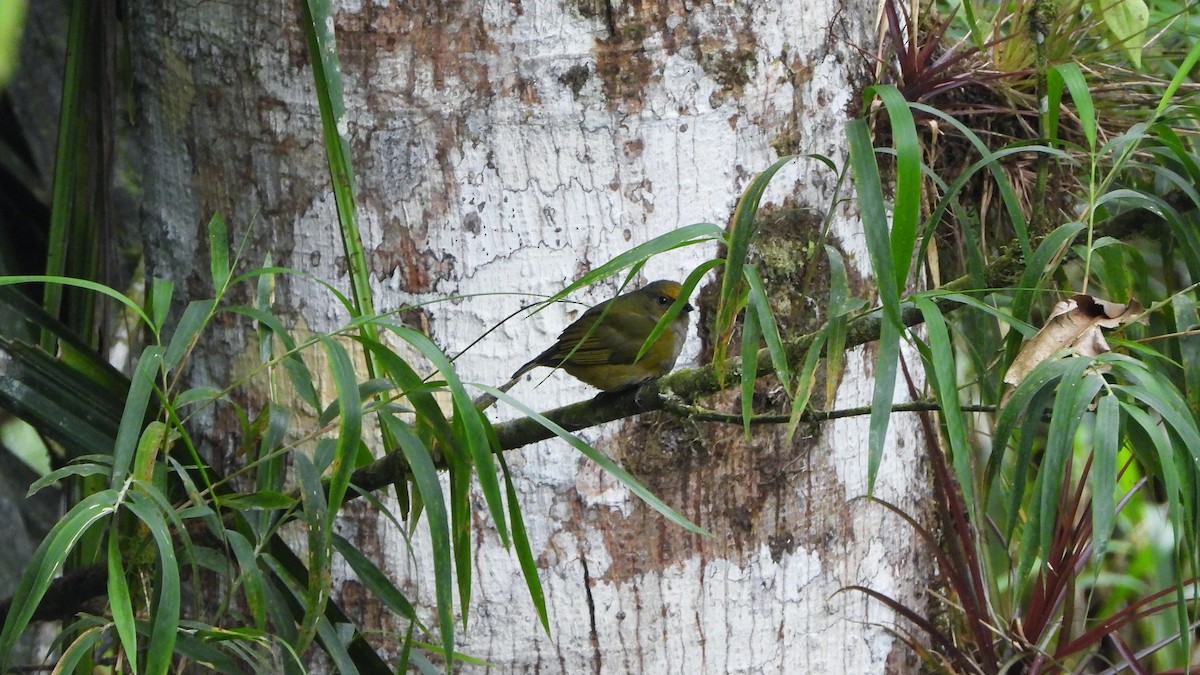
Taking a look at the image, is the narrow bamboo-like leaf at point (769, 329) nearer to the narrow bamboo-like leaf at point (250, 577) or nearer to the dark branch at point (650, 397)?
the dark branch at point (650, 397)

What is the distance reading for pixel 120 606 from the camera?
4.09 ft

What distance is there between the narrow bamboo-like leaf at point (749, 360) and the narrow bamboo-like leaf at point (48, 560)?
26.5 inches

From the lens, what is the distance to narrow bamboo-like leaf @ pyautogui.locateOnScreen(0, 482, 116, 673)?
119 centimetres

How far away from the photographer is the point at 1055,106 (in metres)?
1.56

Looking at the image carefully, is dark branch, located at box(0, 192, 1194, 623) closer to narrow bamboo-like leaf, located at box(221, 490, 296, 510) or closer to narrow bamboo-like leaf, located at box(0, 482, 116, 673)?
narrow bamboo-like leaf, located at box(221, 490, 296, 510)

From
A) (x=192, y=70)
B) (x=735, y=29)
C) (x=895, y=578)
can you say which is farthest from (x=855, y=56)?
(x=192, y=70)

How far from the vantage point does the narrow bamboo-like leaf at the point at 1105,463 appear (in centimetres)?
110

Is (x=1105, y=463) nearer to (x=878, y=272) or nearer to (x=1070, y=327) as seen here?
(x=1070, y=327)

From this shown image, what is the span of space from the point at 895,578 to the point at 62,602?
1.39 m

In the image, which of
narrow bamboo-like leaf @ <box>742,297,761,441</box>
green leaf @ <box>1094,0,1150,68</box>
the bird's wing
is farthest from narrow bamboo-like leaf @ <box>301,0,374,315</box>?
green leaf @ <box>1094,0,1150,68</box>

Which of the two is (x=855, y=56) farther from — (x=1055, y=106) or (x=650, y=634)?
(x=650, y=634)

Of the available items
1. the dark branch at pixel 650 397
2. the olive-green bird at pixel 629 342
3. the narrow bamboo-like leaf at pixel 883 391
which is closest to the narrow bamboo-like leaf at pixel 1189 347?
the dark branch at pixel 650 397

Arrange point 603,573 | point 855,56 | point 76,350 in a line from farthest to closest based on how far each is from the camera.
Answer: point 855,56 < point 603,573 < point 76,350

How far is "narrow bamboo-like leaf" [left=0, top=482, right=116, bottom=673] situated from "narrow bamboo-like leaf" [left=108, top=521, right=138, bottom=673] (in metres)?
0.06
